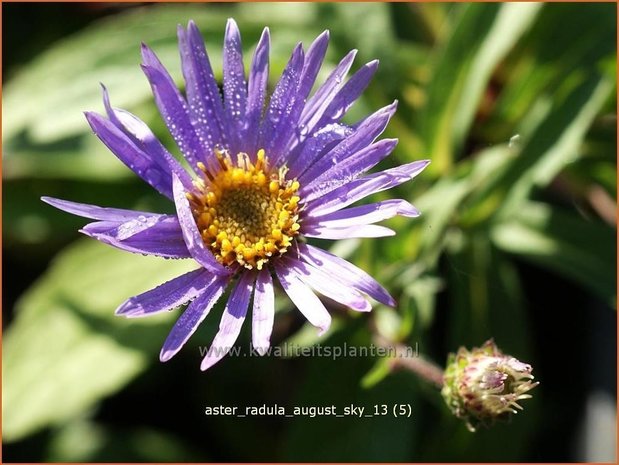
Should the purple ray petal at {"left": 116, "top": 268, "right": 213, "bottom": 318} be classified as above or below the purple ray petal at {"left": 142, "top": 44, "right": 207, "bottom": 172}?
below

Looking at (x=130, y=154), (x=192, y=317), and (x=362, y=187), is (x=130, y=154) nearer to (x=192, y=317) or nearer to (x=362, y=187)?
(x=192, y=317)

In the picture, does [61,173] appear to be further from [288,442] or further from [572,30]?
[572,30]

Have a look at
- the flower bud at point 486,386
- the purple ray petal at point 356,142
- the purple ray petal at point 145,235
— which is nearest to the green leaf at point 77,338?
the purple ray petal at point 145,235

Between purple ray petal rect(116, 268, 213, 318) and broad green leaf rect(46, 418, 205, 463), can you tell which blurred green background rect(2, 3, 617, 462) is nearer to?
broad green leaf rect(46, 418, 205, 463)

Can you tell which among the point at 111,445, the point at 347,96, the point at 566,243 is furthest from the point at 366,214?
the point at 111,445

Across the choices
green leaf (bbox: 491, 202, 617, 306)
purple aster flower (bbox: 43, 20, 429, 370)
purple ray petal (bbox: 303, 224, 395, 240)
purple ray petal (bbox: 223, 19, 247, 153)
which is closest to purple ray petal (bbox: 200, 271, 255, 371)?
purple aster flower (bbox: 43, 20, 429, 370)

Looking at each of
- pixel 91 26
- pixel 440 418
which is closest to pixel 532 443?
pixel 440 418

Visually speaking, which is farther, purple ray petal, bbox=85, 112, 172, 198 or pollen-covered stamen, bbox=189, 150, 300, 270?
pollen-covered stamen, bbox=189, 150, 300, 270
